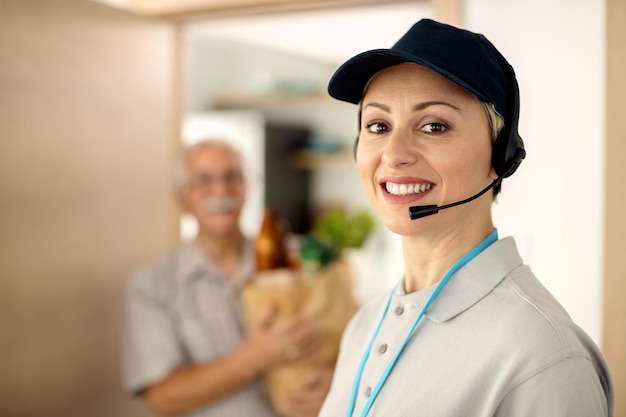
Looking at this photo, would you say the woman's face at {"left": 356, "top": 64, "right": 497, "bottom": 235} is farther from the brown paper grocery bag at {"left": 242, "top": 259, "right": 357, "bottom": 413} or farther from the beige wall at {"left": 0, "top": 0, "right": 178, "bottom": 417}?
the beige wall at {"left": 0, "top": 0, "right": 178, "bottom": 417}

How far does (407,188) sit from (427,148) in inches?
2.0

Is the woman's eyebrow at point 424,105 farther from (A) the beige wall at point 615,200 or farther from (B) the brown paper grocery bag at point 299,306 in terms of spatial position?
(B) the brown paper grocery bag at point 299,306

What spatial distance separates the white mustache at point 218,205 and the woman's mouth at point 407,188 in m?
1.05

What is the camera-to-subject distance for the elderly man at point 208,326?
156cm

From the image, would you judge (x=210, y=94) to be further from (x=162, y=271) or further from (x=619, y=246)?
(x=619, y=246)

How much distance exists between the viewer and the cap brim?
69 centimetres

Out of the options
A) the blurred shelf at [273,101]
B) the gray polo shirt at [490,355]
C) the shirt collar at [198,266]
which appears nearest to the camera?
the gray polo shirt at [490,355]

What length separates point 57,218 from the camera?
68.6 inches

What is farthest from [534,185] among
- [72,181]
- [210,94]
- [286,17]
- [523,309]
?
[210,94]

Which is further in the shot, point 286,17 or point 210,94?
point 210,94

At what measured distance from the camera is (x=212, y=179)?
5.92 feet

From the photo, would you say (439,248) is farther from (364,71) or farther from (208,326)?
(208,326)

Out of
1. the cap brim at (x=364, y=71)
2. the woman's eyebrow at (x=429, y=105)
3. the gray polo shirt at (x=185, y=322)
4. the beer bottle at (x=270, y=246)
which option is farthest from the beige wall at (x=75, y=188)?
the woman's eyebrow at (x=429, y=105)

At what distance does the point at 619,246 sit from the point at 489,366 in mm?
611
